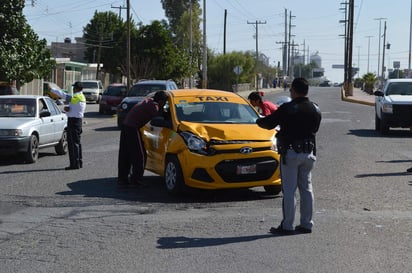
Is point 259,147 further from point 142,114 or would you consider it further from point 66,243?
point 66,243

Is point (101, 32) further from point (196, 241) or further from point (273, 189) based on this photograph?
point (196, 241)

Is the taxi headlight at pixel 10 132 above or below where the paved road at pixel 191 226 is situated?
above

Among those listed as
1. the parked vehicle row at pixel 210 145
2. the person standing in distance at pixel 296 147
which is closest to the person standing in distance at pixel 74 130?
the parked vehicle row at pixel 210 145

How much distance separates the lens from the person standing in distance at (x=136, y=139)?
38.3 ft

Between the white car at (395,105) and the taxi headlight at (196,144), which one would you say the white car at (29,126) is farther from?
the white car at (395,105)

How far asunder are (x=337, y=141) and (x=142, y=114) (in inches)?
406

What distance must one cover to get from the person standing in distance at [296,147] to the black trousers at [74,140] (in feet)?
22.3

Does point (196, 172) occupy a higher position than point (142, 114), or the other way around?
point (142, 114)

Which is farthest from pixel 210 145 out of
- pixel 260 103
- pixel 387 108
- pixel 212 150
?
pixel 387 108

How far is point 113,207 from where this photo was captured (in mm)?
10055

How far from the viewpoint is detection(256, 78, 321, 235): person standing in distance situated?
26.6ft

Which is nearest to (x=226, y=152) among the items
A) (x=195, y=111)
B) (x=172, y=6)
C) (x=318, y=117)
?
(x=195, y=111)

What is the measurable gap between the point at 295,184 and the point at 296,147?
45 cm

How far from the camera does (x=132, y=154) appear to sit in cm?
1180
